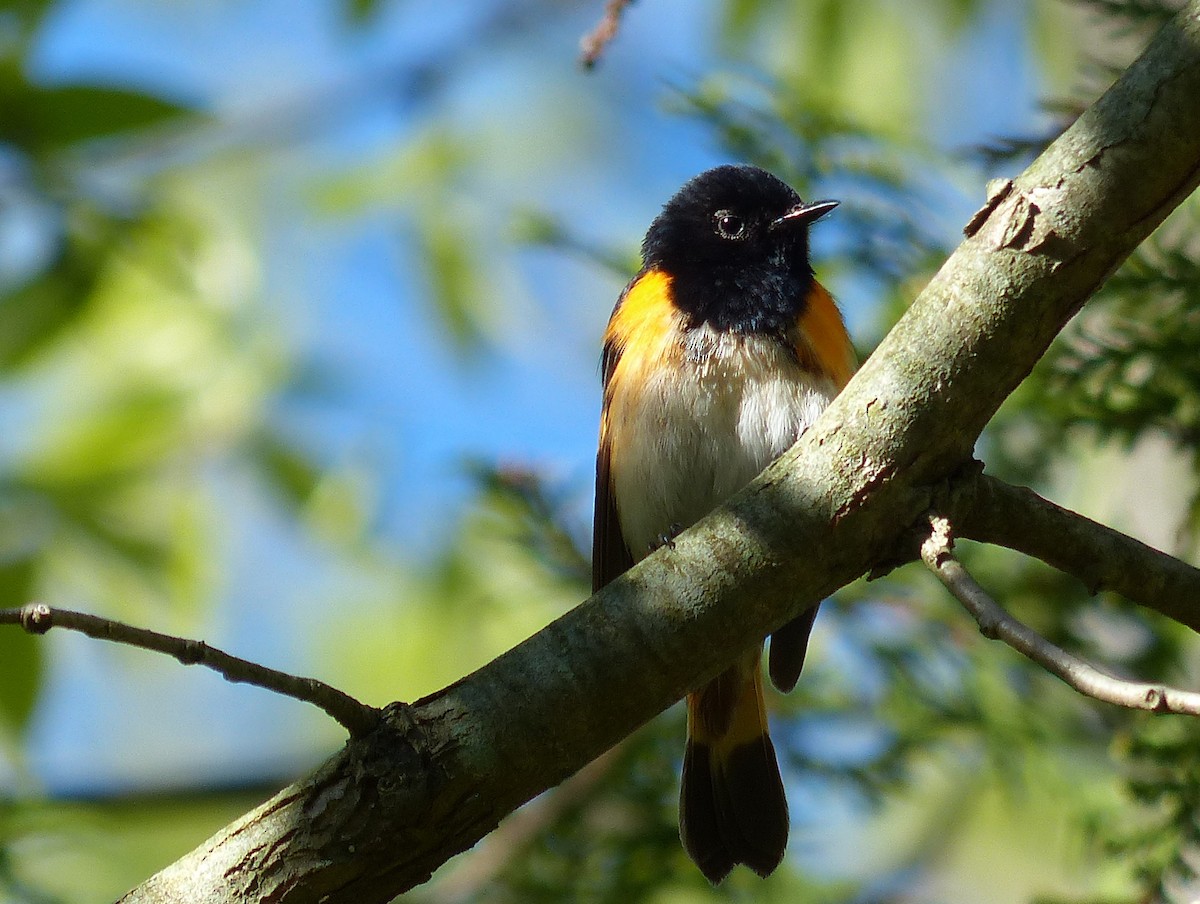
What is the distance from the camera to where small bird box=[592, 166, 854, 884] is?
3.48 meters

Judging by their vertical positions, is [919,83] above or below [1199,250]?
above

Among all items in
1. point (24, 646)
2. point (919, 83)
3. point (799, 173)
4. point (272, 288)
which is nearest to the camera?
point (24, 646)

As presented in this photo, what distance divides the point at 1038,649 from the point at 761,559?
533 mm

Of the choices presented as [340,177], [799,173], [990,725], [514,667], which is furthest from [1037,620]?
[340,177]

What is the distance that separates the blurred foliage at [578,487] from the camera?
3.50m

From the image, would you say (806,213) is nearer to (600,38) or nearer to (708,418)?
(708,418)

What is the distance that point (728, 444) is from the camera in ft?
11.6

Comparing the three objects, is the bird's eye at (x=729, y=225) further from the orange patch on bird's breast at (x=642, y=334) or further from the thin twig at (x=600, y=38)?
the thin twig at (x=600, y=38)

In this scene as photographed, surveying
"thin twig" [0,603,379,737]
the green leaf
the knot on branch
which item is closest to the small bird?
the green leaf

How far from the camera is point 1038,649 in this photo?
1.78 m

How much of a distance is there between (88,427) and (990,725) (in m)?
3.17

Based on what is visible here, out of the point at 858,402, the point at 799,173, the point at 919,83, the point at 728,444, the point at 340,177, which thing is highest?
the point at 340,177

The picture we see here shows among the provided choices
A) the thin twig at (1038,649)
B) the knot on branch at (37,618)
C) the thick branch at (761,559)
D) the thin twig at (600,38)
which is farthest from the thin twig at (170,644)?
the thin twig at (600,38)

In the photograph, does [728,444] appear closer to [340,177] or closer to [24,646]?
[24,646]
